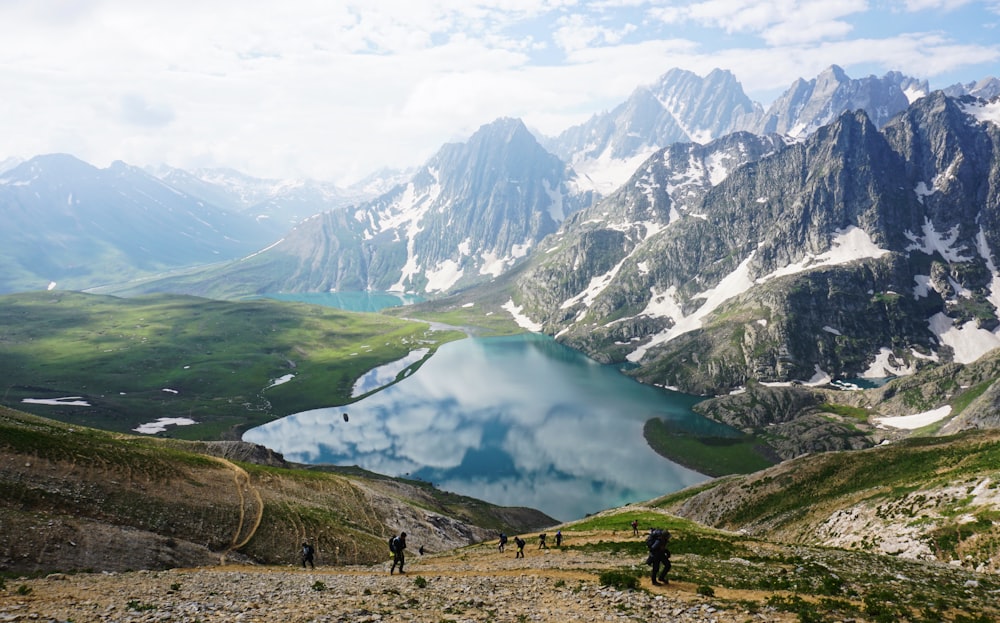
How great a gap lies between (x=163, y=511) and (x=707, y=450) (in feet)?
497

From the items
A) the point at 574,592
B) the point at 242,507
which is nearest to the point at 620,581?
the point at 574,592

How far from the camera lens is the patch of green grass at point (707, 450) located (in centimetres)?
14850

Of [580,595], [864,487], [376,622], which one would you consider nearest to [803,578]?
[580,595]

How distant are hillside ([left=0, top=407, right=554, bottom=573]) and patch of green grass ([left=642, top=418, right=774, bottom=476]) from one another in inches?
3997

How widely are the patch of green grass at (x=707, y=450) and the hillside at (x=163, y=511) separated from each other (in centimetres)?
10153

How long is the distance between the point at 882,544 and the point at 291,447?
15921cm

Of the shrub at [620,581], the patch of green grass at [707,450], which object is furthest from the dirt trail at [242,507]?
the patch of green grass at [707,450]

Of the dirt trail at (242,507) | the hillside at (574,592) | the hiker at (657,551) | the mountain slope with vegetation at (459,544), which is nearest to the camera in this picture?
the hillside at (574,592)

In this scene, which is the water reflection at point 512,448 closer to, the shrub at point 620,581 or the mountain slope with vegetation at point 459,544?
the mountain slope with vegetation at point 459,544

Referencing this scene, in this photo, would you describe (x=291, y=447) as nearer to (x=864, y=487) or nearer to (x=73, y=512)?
(x=73, y=512)

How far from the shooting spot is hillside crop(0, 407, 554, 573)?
1427 inches

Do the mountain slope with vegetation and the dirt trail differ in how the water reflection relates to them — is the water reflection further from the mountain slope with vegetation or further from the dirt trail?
the dirt trail

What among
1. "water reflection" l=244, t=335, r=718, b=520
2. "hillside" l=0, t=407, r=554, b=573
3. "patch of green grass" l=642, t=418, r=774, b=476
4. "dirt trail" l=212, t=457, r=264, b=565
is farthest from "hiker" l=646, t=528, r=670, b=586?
"patch of green grass" l=642, t=418, r=774, b=476

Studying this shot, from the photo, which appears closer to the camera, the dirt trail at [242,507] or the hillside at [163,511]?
the hillside at [163,511]
